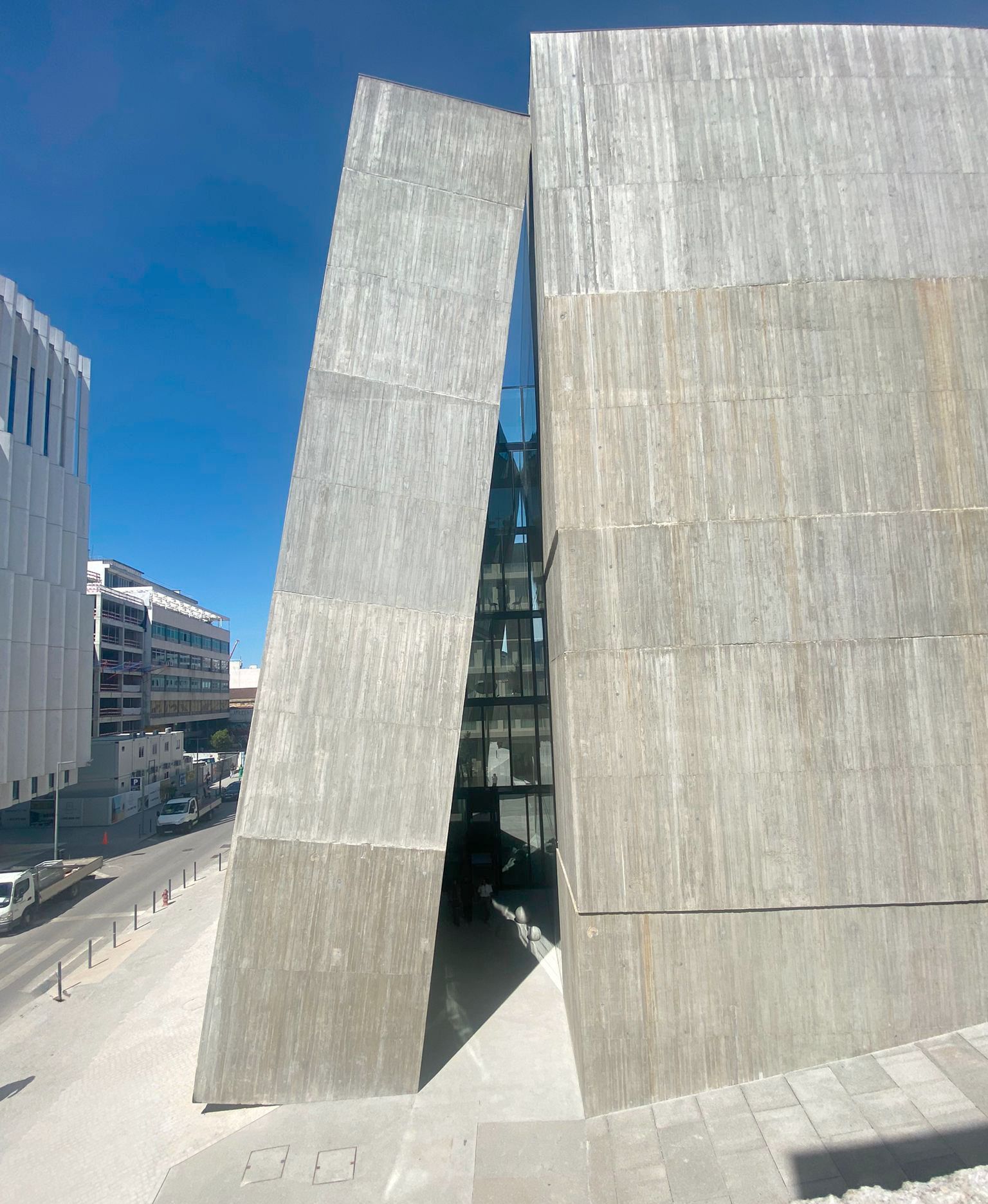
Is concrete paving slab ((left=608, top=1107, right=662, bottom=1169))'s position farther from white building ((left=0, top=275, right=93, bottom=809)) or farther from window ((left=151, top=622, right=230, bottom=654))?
window ((left=151, top=622, right=230, bottom=654))

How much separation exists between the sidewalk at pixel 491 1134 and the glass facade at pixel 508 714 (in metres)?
6.44

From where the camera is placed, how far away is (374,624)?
10234 millimetres

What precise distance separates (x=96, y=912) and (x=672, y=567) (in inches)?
804

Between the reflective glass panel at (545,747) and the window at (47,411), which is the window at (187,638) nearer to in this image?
the window at (47,411)

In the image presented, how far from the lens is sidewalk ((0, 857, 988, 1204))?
299 inches

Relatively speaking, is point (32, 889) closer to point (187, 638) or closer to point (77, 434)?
point (77, 434)

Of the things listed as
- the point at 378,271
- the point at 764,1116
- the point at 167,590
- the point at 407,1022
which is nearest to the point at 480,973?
the point at 407,1022

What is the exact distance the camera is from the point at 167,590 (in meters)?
68.1

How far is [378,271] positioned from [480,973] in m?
13.3

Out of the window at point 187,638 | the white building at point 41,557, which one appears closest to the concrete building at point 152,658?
the window at point 187,638

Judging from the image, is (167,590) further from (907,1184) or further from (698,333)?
(907,1184)

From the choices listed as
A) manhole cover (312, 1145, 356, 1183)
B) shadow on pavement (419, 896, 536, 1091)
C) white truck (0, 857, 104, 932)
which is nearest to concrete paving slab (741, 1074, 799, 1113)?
shadow on pavement (419, 896, 536, 1091)

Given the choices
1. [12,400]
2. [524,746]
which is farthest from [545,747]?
[12,400]

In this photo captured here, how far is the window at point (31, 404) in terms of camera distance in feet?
102
